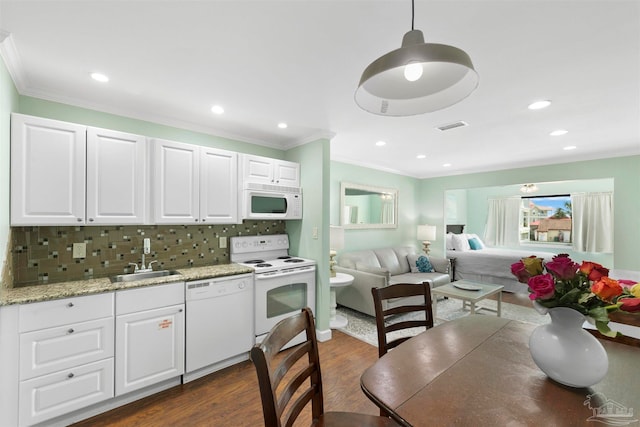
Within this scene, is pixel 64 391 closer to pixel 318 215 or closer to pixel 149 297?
pixel 149 297

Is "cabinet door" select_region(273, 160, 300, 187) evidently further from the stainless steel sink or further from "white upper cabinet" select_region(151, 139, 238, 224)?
the stainless steel sink

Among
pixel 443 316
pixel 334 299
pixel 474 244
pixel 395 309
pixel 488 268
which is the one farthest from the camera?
pixel 474 244

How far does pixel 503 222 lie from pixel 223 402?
829 cm

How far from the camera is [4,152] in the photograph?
5.81ft

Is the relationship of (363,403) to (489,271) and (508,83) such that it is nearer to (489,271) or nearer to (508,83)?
(508,83)

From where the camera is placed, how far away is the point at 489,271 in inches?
224

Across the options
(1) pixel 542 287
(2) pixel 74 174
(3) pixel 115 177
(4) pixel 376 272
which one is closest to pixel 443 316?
(4) pixel 376 272

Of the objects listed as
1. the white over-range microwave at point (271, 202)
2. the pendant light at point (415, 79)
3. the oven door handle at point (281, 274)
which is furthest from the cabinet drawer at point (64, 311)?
the pendant light at point (415, 79)

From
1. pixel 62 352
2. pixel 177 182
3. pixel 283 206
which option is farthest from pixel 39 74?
pixel 283 206

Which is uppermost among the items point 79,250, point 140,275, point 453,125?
point 453,125

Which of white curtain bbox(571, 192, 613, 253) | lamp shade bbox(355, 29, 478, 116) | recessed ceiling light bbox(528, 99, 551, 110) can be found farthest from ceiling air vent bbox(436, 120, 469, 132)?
white curtain bbox(571, 192, 613, 253)

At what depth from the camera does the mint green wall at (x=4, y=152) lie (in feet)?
5.62

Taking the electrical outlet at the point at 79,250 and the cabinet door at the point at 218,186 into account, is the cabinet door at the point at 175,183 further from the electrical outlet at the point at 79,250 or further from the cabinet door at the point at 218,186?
the electrical outlet at the point at 79,250

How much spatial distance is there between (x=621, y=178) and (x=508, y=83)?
3.50m
